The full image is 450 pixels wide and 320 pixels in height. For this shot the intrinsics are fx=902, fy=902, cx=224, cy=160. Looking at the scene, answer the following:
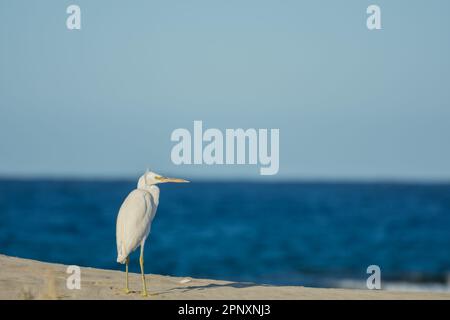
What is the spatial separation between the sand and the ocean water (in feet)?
58.0

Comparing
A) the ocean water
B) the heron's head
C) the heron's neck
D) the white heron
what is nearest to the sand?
the white heron

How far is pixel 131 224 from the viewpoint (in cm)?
1066

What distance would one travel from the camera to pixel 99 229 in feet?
148

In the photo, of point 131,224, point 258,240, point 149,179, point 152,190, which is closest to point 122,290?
point 131,224

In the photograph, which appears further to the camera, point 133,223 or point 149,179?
point 149,179

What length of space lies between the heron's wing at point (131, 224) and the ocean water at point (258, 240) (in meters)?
19.5

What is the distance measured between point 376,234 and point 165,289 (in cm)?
3666

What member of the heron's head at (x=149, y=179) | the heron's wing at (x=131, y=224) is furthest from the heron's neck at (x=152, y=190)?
the heron's wing at (x=131, y=224)

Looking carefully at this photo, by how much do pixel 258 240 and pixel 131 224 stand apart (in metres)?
34.8

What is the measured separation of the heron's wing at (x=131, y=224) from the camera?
10672 millimetres

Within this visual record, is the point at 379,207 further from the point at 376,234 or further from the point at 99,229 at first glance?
the point at 99,229

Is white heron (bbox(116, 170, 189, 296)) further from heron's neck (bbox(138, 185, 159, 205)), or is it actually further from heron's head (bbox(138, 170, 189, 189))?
heron's head (bbox(138, 170, 189, 189))

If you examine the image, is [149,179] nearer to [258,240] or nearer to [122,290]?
[122,290]
